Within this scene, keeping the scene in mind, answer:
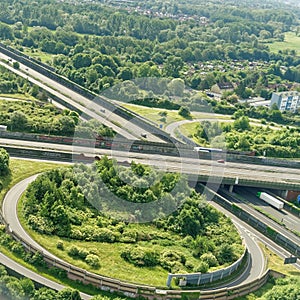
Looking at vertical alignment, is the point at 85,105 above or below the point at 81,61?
below

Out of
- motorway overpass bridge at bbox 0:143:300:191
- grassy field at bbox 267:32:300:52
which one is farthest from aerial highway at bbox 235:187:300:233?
grassy field at bbox 267:32:300:52

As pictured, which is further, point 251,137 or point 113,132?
point 251,137

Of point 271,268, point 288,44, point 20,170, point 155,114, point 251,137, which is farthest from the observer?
point 288,44

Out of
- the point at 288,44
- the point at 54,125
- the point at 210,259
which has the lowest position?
the point at 210,259

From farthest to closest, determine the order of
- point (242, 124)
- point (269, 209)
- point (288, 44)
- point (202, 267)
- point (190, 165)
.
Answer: point (288, 44) < point (242, 124) < point (190, 165) < point (269, 209) < point (202, 267)

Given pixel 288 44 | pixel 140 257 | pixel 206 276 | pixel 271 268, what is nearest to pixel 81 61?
pixel 140 257

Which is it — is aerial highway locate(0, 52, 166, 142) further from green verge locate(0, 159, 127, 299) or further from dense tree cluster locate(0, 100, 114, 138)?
green verge locate(0, 159, 127, 299)

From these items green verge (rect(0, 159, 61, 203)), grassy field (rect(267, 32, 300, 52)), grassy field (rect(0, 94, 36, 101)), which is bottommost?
green verge (rect(0, 159, 61, 203))

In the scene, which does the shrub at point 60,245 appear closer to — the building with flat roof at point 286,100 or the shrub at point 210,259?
the shrub at point 210,259

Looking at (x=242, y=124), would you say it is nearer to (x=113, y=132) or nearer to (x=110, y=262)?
(x=113, y=132)
